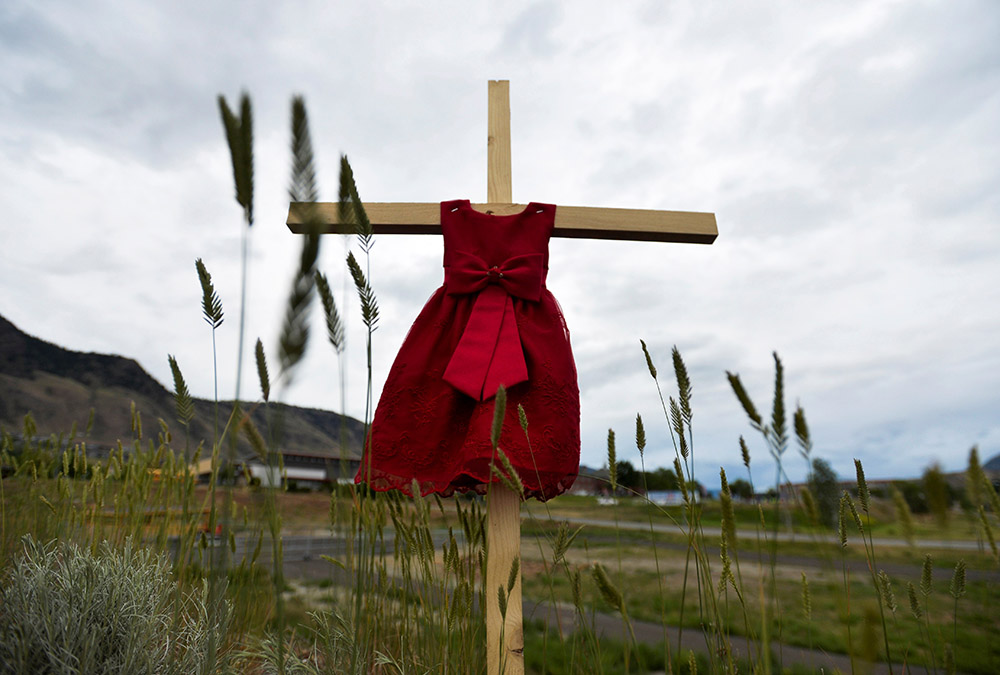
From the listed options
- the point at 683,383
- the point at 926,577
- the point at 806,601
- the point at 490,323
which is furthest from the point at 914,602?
the point at 490,323

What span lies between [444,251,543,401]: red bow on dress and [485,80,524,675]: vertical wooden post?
0.98 ft

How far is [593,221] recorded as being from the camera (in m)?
2.14

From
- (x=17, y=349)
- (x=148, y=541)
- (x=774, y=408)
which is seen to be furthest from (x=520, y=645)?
(x=17, y=349)

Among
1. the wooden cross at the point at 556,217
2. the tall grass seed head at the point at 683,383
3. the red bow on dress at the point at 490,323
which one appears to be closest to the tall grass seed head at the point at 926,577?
the tall grass seed head at the point at 683,383

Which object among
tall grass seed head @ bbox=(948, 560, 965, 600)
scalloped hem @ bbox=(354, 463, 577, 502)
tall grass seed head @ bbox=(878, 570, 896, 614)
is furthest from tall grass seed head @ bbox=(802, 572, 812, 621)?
scalloped hem @ bbox=(354, 463, 577, 502)

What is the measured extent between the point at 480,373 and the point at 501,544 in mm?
545

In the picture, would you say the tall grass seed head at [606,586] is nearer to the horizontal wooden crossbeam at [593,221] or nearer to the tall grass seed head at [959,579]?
the tall grass seed head at [959,579]

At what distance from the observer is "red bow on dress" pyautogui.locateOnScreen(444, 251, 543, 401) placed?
1823 millimetres

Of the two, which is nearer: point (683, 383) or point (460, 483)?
point (683, 383)

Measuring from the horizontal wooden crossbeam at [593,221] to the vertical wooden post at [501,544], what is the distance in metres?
0.16

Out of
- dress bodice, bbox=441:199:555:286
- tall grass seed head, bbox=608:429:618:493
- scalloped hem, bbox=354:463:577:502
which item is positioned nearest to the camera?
tall grass seed head, bbox=608:429:618:493

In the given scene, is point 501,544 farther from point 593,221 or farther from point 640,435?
point 593,221

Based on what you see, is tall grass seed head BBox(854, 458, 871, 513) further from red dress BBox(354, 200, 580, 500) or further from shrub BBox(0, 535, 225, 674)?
shrub BBox(0, 535, 225, 674)

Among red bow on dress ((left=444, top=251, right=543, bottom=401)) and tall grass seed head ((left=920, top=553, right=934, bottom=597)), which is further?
red bow on dress ((left=444, top=251, right=543, bottom=401))
